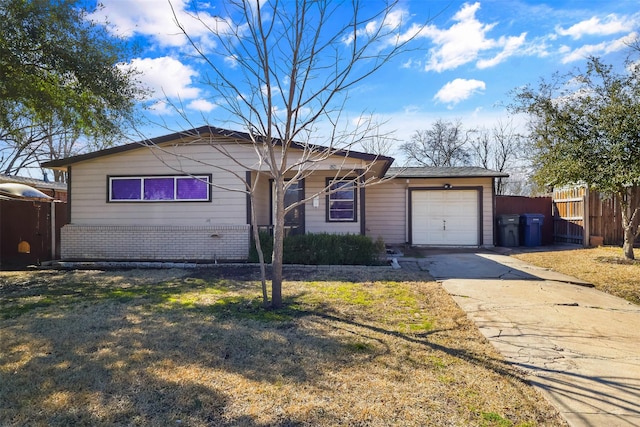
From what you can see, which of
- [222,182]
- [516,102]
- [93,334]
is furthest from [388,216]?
[93,334]

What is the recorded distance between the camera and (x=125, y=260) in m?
10.3

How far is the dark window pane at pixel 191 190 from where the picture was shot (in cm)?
1026

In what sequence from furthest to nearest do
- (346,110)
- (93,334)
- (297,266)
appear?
(297,266) < (346,110) < (93,334)

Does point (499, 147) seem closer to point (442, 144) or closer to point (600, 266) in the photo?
point (442, 144)

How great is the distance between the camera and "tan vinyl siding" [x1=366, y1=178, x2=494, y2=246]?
42.9 feet

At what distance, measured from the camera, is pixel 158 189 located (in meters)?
10.5

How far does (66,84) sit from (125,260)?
15.1 ft

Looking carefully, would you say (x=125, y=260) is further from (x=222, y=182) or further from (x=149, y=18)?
(x=149, y=18)

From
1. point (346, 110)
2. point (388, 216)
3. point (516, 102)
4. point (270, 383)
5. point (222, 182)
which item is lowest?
point (270, 383)

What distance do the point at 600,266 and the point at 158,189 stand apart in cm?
1111

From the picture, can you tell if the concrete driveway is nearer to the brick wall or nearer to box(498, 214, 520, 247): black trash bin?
the brick wall

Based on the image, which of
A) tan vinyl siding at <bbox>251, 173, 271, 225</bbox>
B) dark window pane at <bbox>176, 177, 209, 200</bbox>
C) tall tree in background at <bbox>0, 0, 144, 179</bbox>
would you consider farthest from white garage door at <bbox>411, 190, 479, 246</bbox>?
tall tree in background at <bbox>0, 0, 144, 179</bbox>

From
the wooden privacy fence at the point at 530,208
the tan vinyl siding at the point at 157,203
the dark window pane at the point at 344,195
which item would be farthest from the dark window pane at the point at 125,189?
the wooden privacy fence at the point at 530,208

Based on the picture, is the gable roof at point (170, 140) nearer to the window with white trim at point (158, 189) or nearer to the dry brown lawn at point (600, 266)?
the window with white trim at point (158, 189)
